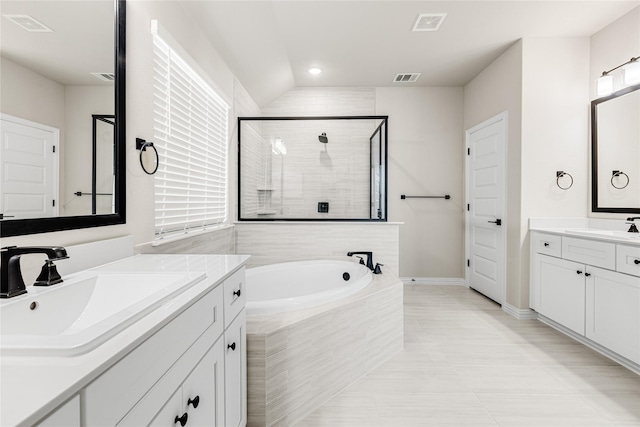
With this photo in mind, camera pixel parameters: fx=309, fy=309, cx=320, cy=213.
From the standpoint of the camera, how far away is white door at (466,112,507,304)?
3312 millimetres

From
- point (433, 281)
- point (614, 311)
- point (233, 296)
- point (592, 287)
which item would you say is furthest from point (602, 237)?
point (233, 296)

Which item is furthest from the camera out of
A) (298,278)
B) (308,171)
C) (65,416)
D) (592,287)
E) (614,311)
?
(308,171)

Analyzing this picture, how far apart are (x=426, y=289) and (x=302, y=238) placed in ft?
6.21

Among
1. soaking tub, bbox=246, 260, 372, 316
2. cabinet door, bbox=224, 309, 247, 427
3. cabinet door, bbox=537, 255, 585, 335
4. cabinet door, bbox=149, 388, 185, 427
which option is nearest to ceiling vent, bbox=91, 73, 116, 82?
cabinet door, bbox=224, 309, 247, 427

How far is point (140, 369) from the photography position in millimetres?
627

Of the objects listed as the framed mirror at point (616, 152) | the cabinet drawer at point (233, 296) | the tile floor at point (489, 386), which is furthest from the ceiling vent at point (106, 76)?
the framed mirror at point (616, 152)

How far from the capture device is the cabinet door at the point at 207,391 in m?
0.87

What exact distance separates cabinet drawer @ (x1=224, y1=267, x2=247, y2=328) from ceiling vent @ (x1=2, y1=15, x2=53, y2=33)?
1.04m

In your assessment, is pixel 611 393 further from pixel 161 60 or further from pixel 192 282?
pixel 161 60

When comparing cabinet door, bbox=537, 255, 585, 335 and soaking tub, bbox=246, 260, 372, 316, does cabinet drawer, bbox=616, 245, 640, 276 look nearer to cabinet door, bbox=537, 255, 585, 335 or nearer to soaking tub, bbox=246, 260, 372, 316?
cabinet door, bbox=537, 255, 585, 335

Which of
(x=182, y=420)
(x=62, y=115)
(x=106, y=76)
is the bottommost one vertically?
(x=182, y=420)

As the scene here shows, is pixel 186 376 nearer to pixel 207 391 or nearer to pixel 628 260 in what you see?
pixel 207 391

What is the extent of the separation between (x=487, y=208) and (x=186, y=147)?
3252 millimetres

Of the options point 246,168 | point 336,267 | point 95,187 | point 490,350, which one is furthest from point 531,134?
point 95,187
